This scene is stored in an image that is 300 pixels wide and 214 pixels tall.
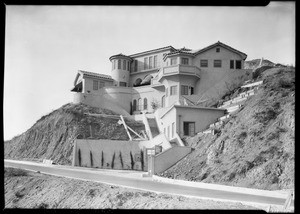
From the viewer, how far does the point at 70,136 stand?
38.3 meters

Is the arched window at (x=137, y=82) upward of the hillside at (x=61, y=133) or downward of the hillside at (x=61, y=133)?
upward

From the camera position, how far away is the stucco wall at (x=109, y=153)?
105 feet

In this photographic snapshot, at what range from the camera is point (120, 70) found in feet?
160

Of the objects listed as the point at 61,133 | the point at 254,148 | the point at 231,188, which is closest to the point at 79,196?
the point at 231,188

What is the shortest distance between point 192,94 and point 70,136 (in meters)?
14.8

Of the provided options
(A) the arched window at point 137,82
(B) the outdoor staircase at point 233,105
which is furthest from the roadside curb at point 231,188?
(A) the arched window at point 137,82

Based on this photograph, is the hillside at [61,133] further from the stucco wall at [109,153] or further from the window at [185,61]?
the window at [185,61]

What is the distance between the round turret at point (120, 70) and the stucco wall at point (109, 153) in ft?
57.3

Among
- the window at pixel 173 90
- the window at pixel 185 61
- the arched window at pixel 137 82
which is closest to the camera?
the window at pixel 173 90

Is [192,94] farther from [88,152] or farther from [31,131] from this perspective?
[31,131]

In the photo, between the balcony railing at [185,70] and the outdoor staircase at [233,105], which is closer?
the outdoor staircase at [233,105]

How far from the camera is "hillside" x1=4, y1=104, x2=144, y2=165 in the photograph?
37.5m

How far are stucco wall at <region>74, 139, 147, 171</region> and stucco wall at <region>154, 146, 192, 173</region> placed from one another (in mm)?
7255

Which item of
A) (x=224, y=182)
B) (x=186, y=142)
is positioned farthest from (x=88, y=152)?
(x=224, y=182)
